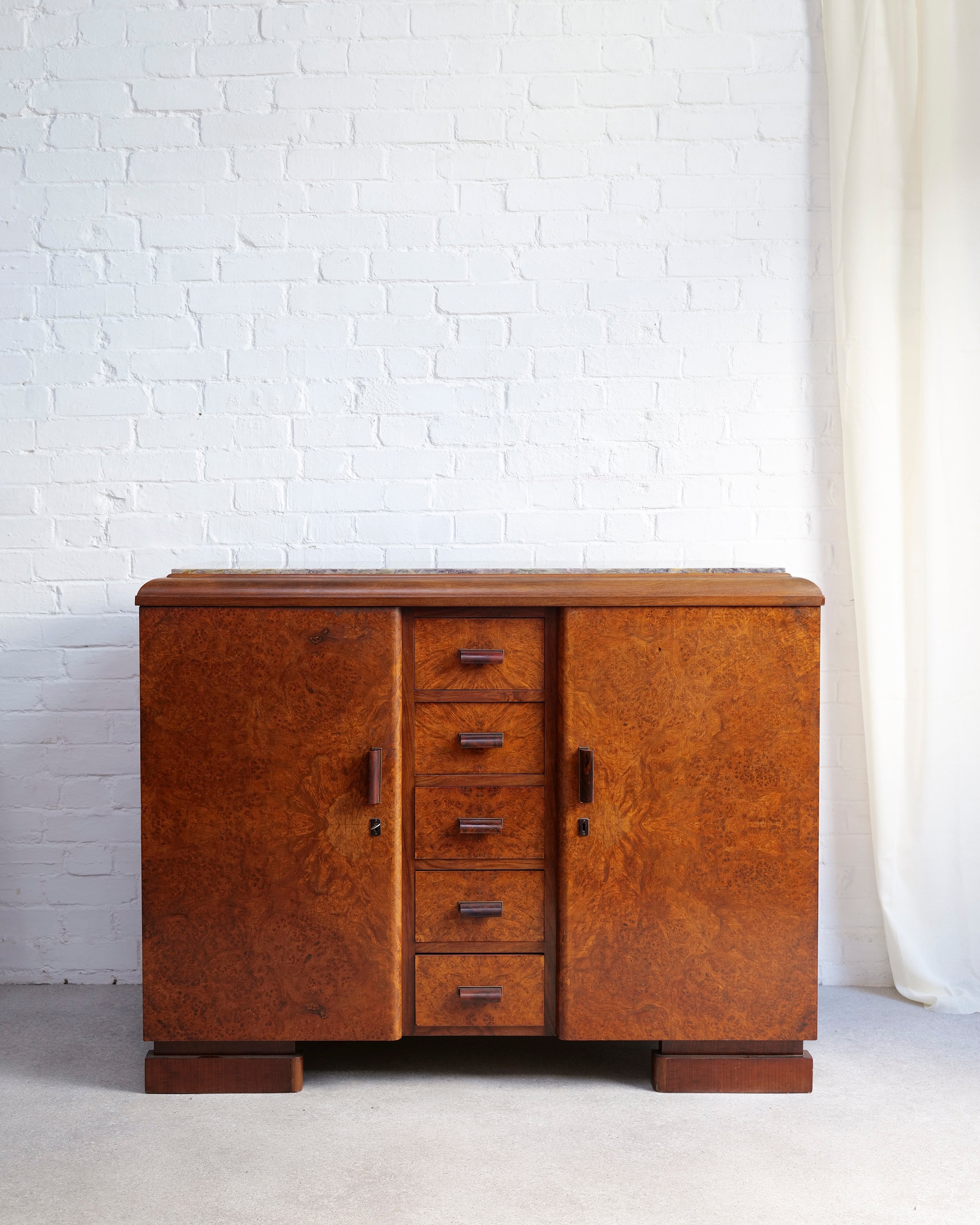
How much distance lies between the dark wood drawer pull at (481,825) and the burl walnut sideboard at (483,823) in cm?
1

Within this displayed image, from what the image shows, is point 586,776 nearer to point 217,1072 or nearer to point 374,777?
point 374,777

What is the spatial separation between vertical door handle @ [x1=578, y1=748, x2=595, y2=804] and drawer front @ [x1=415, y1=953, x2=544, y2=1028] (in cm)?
34

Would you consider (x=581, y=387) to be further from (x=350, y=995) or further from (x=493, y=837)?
(x=350, y=995)

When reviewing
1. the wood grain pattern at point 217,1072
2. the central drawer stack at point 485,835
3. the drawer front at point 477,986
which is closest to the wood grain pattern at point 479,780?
the central drawer stack at point 485,835

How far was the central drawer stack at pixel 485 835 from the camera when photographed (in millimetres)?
1870

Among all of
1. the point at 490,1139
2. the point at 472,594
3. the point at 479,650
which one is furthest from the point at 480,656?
the point at 490,1139

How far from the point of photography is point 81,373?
2.37 meters

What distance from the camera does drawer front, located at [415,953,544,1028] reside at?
1873 mm

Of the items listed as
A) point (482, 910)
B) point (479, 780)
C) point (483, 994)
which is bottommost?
point (483, 994)

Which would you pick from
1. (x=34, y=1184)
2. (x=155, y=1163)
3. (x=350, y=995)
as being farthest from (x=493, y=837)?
(x=34, y=1184)

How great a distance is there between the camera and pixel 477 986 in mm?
1876

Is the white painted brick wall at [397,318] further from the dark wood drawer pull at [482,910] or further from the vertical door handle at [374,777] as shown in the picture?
the dark wood drawer pull at [482,910]

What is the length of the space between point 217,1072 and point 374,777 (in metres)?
0.68

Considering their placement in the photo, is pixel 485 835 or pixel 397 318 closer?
pixel 485 835
